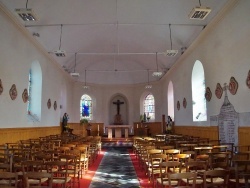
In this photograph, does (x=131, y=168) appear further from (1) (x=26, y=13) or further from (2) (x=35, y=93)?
(2) (x=35, y=93)

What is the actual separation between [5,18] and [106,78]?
16487mm

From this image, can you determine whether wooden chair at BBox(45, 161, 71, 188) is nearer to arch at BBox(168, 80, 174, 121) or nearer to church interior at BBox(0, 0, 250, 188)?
church interior at BBox(0, 0, 250, 188)

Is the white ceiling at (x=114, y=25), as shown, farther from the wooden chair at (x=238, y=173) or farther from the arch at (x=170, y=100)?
the wooden chair at (x=238, y=173)

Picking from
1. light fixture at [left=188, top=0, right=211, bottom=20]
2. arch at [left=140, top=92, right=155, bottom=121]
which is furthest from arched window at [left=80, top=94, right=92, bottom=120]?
light fixture at [left=188, top=0, right=211, bottom=20]

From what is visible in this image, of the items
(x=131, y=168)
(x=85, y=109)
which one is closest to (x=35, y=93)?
(x=131, y=168)

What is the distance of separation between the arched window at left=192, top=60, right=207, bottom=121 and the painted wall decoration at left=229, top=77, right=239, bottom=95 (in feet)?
15.2

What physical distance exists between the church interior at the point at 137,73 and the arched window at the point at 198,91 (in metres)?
0.07

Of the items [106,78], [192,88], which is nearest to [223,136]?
[192,88]

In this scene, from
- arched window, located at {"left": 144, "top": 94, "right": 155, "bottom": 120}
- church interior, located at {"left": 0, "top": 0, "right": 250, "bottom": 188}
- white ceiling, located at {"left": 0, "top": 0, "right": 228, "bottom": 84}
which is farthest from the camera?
arched window, located at {"left": 144, "top": 94, "right": 155, "bottom": 120}

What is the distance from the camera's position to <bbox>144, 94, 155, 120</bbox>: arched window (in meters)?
27.1

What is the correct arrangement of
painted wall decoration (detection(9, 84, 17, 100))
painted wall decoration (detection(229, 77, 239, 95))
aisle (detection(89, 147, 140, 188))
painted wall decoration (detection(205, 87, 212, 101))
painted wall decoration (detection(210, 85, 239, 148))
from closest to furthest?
aisle (detection(89, 147, 140, 188)) → painted wall decoration (detection(229, 77, 239, 95)) → painted wall decoration (detection(210, 85, 239, 148)) → painted wall decoration (detection(9, 84, 17, 100)) → painted wall decoration (detection(205, 87, 212, 101))

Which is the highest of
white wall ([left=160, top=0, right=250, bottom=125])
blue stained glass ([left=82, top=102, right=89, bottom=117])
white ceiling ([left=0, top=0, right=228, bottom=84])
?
→ white ceiling ([left=0, top=0, right=228, bottom=84])

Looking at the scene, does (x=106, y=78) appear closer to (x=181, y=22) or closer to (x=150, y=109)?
(x=150, y=109)

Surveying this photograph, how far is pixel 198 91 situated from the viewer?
16.4 meters
